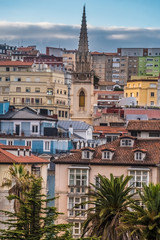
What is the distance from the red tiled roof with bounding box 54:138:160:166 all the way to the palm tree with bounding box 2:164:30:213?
358 cm

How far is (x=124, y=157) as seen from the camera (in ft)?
276

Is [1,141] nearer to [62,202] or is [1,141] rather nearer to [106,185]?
[62,202]

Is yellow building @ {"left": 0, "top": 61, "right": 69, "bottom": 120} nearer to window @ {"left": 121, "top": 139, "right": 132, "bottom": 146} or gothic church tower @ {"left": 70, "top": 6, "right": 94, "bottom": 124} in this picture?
gothic church tower @ {"left": 70, "top": 6, "right": 94, "bottom": 124}

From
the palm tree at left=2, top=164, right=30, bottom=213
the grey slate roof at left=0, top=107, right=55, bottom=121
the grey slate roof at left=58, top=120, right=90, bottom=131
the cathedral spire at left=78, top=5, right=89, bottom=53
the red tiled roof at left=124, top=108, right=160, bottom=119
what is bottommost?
the palm tree at left=2, top=164, right=30, bottom=213

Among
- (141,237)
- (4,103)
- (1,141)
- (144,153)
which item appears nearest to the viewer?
(141,237)

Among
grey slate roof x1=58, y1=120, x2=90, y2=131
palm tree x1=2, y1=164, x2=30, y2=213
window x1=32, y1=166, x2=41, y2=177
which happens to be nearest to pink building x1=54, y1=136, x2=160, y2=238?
palm tree x1=2, y1=164, x2=30, y2=213

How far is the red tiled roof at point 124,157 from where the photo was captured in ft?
272

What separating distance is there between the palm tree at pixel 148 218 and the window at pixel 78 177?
17855 mm

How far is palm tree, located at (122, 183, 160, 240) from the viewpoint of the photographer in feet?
210

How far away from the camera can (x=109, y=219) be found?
6912 centimetres

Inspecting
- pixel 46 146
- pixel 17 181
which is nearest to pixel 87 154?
pixel 17 181

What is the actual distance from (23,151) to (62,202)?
1175cm

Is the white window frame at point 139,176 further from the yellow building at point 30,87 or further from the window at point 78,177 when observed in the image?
the yellow building at point 30,87

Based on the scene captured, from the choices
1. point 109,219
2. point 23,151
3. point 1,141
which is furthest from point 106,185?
point 1,141
